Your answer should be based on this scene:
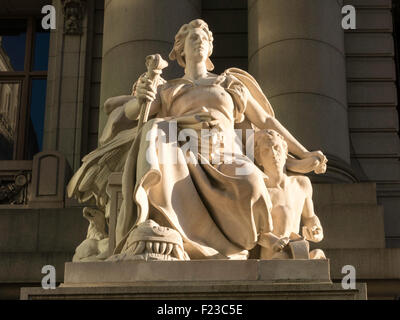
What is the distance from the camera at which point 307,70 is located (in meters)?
16.0

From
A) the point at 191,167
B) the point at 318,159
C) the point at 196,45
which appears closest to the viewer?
the point at 191,167

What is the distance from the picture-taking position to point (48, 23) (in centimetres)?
2044

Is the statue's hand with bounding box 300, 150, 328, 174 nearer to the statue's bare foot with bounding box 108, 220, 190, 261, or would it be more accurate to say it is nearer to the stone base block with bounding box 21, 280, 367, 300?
the statue's bare foot with bounding box 108, 220, 190, 261

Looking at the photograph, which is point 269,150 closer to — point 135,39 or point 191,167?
point 191,167

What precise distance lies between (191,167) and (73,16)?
10384 mm

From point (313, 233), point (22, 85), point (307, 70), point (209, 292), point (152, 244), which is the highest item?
point (22, 85)

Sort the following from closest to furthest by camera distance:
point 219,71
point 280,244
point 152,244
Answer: point 152,244, point 280,244, point 219,71

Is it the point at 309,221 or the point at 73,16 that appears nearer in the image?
the point at 309,221

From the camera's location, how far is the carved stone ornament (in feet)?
63.2

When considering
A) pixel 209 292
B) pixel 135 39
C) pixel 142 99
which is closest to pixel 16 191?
pixel 135 39

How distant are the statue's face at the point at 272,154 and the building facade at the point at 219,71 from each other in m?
2.96

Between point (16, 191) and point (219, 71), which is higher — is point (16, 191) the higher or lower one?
the lower one

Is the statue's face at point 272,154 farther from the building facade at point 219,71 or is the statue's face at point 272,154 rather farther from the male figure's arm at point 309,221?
the building facade at point 219,71

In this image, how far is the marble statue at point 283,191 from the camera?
10164 mm
